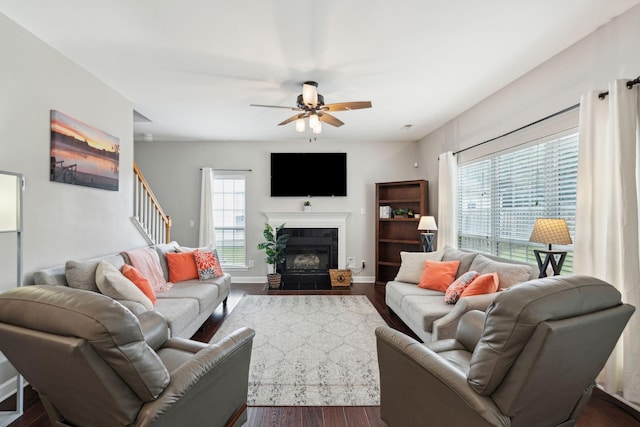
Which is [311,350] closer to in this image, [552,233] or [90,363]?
[90,363]

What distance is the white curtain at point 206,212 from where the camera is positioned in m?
5.23

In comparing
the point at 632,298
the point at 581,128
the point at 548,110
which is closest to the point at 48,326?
the point at 632,298

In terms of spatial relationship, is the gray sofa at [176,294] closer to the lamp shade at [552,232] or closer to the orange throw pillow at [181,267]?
the orange throw pillow at [181,267]

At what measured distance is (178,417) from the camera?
1171mm

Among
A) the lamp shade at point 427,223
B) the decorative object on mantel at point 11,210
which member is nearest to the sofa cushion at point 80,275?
the decorative object on mantel at point 11,210

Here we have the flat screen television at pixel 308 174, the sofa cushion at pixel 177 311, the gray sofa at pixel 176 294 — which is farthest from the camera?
the flat screen television at pixel 308 174

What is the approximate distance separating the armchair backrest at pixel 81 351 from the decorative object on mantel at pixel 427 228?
3.90 m

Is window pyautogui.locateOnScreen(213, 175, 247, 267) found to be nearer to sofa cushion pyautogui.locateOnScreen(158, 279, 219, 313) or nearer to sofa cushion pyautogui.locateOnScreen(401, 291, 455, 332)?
sofa cushion pyautogui.locateOnScreen(158, 279, 219, 313)

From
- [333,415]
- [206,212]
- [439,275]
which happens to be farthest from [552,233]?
[206,212]

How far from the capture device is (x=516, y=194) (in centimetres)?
308

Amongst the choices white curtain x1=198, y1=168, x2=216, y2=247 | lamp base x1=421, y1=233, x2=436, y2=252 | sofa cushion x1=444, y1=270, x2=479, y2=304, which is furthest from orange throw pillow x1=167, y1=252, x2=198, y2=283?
lamp base x1=421, y1=233, x2=436, y2=252

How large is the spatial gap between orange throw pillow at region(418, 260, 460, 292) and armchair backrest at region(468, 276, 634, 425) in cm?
192

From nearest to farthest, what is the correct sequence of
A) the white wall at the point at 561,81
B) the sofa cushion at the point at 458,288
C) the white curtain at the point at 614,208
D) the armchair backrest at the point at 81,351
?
the armchair backrest at the point at 81,351 < the white curtain at the point at 614,208 < the white wall at the point at 561,81 < the sofa cushion at the point at 458,288

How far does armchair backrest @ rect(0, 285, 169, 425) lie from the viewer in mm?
942
